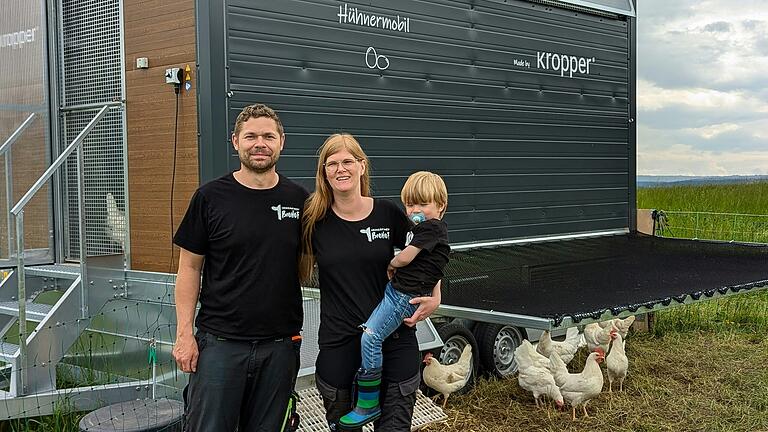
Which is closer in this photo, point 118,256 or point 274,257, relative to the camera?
point 274,257

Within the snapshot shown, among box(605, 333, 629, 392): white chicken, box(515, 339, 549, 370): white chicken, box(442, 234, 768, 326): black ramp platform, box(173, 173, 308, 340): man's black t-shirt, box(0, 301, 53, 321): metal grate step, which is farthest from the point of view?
box(605, 333, 629, 392): white chicken

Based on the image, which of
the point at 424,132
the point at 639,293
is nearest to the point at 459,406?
the point at 639,293

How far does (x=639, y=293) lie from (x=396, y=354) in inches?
91.2

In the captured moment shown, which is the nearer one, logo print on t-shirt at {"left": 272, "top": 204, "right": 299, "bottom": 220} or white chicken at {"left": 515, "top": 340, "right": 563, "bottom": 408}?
logo print on t-shirt at {"left": 272, "top": 204, "right": 299, "bottom": 220}

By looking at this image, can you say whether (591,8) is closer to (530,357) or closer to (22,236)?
(530,357)

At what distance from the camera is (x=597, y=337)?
244 inches

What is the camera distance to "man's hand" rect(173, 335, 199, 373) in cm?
292

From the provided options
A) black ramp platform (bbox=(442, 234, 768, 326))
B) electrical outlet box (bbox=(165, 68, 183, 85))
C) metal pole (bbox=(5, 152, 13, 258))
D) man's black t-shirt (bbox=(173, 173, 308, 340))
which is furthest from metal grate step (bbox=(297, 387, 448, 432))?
metal pole (bbox=(5, 152, 13, 258))

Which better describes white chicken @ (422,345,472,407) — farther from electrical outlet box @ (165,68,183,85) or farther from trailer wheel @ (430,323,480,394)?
electrical outlet box @ (165,68,183,85)

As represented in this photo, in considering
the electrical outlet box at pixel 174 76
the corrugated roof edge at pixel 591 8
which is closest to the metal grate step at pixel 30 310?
the electrical outlet box at pixel 174 76

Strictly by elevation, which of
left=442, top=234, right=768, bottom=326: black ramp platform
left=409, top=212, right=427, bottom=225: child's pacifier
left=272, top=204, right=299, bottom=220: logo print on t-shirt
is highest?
left=272, top=204, right=299, bottom=220: logo print on t-shirt

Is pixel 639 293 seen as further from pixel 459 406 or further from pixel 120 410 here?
pixel 120 410

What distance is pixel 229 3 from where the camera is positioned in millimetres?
4730

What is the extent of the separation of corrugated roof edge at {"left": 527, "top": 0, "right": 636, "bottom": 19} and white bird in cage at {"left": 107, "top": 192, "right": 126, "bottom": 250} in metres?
4.01
